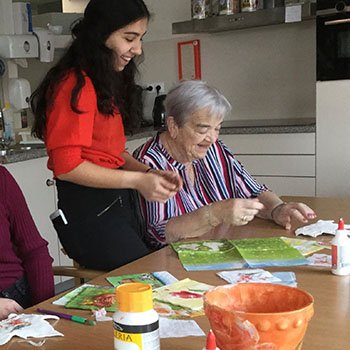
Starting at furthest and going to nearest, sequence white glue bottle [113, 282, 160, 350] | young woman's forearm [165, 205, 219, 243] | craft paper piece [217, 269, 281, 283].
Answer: young woman's forearm [165, 205, 219, 243]
craft paper piece [217, 269, 281, 283]
white glue bottle [113, 282, 160, 350]

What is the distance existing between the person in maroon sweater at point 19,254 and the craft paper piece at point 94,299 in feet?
1.18

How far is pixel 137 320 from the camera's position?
77 centimetres

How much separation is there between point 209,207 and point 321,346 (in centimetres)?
89

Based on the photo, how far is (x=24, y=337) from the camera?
1042mm

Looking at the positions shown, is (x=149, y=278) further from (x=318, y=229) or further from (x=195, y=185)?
(x=195, y=185)

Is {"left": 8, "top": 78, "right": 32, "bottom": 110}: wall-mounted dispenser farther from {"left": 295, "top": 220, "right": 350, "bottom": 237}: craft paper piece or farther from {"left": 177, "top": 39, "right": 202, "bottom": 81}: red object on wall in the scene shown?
{"left": 295, "top": 220, "right": 350, "bottom": 237}: craft paper piece

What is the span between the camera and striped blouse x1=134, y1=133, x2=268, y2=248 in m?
1.92

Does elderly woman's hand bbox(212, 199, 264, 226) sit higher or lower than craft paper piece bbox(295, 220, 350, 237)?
higher

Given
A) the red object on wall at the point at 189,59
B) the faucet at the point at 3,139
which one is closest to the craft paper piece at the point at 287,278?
the faucet at the point at 3,139

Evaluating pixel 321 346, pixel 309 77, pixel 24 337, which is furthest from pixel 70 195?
pixel 309 77

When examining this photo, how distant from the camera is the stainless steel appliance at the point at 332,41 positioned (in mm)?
3393

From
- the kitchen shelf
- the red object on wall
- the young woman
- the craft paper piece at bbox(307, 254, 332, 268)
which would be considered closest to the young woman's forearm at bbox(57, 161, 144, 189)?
the young woman

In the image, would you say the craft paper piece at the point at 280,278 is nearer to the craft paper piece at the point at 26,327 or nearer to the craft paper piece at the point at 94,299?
the craft paper piece at the point at 94,299

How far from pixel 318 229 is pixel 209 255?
1.35 feet
